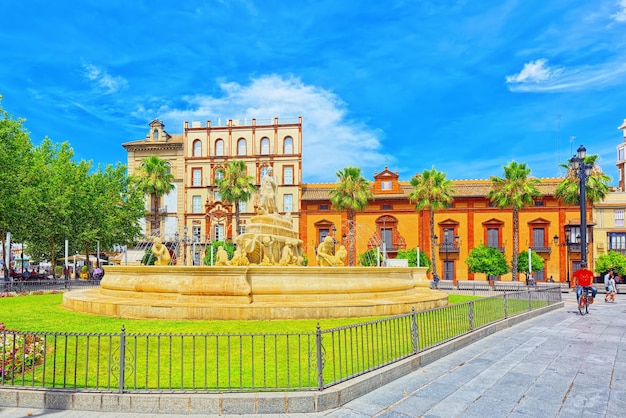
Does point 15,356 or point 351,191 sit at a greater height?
point 351,191

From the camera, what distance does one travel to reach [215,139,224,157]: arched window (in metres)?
57.5

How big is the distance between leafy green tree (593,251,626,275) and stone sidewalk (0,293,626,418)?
35264 mm

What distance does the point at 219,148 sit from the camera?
5759 centimetres

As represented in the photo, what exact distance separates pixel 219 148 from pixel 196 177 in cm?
446

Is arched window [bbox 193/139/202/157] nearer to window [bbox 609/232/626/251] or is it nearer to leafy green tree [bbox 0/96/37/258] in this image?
leafy green tree [bbox 0/96/37/258]

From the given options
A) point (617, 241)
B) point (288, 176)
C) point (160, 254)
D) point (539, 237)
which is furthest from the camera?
point (288, 176)

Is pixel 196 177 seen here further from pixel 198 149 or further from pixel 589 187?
pixel 589 187

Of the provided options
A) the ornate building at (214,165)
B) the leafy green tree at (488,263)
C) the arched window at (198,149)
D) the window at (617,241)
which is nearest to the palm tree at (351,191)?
the ornate building at (214,165)

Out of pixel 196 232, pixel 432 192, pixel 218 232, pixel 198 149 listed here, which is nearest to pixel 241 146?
pixel 198 149

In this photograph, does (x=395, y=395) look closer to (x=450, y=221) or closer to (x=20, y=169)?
(x=20, y=169)

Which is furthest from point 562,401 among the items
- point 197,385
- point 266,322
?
point 266,322

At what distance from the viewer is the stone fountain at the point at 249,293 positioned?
41.5ft

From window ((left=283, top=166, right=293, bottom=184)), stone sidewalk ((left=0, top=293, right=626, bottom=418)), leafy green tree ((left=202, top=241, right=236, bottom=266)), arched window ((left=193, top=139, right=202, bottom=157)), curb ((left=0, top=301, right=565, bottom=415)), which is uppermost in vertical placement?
arched window ((left=193, top=139, right=202, bottom=157))

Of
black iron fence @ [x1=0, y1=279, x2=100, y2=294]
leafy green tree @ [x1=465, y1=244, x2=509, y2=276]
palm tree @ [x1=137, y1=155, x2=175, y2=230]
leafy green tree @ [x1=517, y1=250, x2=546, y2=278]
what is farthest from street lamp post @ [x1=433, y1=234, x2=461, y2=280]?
black iron fence @ [x1=0, y1=279, x2=100, y2=294]
